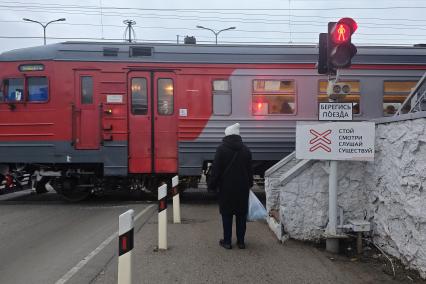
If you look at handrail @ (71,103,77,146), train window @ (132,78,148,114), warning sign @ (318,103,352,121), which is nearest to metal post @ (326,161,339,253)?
warning sign @ (318,103,352,121)

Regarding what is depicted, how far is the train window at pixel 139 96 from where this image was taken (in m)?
12.0

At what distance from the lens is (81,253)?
741 cm

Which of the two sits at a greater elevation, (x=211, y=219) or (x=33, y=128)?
(x=33, y=128)

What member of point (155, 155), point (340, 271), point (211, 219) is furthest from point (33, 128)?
point (340, 271)

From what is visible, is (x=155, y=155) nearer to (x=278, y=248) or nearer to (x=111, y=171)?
(x=111, y=171)

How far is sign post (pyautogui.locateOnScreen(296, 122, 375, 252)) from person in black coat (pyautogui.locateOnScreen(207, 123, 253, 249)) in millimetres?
922

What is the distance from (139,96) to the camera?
12047mm

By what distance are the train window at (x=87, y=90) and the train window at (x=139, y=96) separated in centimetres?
101

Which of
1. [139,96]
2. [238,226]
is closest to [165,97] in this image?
[139,96]

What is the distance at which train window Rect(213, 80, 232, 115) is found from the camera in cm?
1214

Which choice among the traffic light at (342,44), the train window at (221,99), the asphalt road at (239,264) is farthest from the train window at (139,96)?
the traffic light at (342,44)

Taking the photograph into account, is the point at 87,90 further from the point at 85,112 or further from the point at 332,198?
the point at 332,198

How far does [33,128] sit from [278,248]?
23.6 feet

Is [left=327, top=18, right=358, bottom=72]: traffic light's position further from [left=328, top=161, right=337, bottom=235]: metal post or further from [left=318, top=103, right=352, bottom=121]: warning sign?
[left=328, top=161, right=337, bottom=235]: metal post
